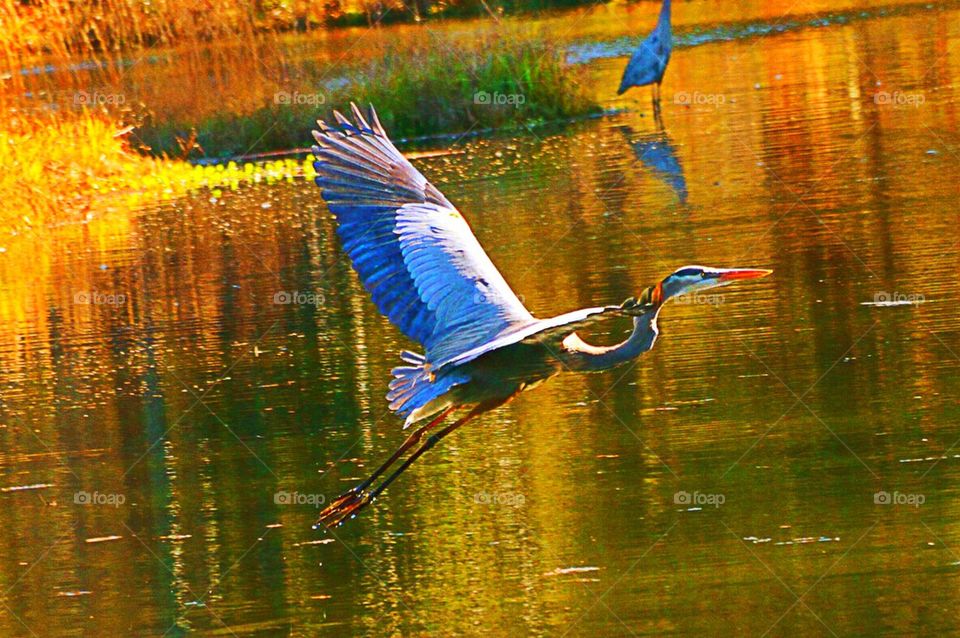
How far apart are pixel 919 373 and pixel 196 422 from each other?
11.9 feet

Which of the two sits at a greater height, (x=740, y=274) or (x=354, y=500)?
(x=740, y=274)

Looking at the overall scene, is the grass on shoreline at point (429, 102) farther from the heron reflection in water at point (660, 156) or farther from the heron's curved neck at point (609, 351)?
the heron's curved neck at point (609, 351)

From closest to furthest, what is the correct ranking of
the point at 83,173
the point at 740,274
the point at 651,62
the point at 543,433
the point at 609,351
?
the point at 740,274 < the point at 609,351 < the point at 543,433 < the point at 83,173 < the point at 651,62

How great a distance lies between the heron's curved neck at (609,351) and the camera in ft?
20.6

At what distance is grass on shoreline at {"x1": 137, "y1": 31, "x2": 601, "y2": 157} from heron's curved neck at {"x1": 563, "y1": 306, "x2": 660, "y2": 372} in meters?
13.3

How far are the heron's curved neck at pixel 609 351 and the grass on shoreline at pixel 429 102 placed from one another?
13.3 meters

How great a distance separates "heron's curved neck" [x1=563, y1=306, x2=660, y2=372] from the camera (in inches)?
247

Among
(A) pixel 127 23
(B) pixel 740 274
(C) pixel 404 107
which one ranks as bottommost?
(B) pixel 740 274

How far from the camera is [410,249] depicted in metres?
6.63

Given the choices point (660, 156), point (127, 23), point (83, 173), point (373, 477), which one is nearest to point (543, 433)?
point (373, 477)

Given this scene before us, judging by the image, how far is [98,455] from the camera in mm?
8156

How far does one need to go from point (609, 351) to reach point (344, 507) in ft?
4.07

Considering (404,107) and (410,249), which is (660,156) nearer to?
(404,107)

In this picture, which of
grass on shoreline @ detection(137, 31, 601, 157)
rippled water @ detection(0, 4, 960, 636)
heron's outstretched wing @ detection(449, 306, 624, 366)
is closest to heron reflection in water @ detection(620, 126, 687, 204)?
rippled water @ detection(0, 4, 960, 636)
